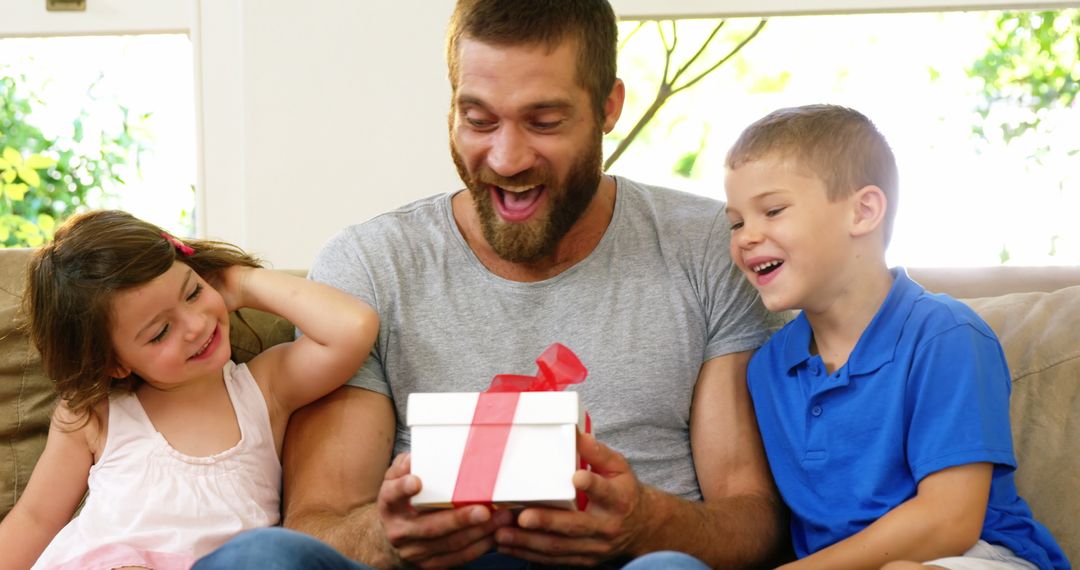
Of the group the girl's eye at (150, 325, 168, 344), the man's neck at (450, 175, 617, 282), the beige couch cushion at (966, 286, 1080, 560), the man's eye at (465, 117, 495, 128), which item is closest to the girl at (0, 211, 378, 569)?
the girl's eye at (150, 325, 168, 344)

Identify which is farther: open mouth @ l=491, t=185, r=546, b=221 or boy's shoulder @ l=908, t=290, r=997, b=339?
open mouth @ l=491, t=185, r=546, b=221

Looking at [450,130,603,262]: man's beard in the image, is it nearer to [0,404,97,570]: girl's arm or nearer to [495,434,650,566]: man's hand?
[495,434,650,566]: man's hand

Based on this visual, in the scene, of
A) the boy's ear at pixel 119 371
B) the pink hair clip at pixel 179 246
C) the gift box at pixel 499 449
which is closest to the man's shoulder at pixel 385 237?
the pink hair clip at pixel 179 246

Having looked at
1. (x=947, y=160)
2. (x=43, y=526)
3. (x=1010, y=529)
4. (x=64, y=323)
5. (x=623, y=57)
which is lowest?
(x=43, y=526)

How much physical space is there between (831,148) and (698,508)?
560mm

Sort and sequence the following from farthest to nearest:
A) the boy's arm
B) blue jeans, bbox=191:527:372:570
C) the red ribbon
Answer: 1. the boy's arm
2. the red ribbon
3. blue jeans, bbox=191:527:372:570

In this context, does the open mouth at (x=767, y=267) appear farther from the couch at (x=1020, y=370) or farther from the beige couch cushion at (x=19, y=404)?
the beige couch cushion at (x=19, y=404)

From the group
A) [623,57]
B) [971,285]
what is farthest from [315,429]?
[623,57]

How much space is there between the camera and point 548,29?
1846 millimetres

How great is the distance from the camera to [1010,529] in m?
1.65

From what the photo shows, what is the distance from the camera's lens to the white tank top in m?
1.70

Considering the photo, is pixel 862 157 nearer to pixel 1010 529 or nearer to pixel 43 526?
pixel 1010 529

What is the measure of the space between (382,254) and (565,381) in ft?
1.84

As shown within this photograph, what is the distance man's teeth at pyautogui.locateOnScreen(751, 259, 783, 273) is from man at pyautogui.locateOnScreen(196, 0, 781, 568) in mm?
110
